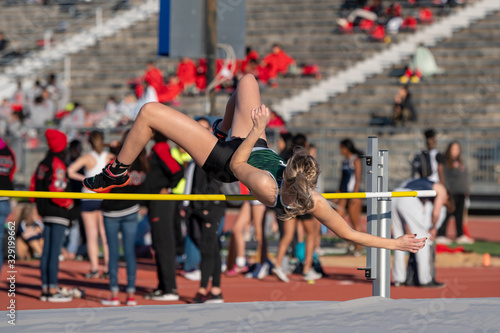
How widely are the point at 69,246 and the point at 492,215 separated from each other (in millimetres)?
10554

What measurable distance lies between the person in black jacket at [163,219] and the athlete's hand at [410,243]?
3.57m

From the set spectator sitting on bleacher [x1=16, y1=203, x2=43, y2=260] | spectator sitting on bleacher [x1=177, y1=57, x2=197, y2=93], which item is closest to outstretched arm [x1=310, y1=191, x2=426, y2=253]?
spectator sitting on bleacher [x1=16, y1=203, x2=43, y2=260]

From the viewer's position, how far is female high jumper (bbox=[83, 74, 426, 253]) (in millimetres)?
6059

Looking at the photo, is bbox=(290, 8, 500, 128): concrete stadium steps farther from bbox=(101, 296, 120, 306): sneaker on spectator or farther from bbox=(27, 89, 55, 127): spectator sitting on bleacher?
bbox=(101, 296, 120, 306): sneaker on spectator

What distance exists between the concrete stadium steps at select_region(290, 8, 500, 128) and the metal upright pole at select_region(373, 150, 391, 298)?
1393 cm

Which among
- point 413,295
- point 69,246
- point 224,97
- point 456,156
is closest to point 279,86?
point 224,97

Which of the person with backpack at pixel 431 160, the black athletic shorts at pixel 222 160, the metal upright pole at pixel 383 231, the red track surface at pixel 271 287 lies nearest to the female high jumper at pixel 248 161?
the black athletic shorts at pixel 222 160

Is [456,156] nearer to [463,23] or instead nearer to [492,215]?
[492,215]

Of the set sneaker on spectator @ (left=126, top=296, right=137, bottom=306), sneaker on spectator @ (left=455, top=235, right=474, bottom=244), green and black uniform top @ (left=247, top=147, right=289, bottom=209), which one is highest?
green and black uniform top @ (left=247, top=147, right=289, bottom=209)

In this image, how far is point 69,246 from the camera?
12.8m

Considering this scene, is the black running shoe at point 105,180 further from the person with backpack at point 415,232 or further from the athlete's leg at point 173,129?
the person with backpack at point 415,232

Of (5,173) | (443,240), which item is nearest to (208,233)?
(5,173)

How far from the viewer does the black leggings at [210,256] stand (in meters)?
9.11

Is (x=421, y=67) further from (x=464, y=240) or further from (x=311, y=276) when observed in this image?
(x=311, y=276)
